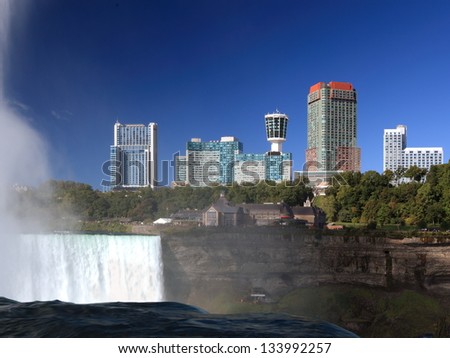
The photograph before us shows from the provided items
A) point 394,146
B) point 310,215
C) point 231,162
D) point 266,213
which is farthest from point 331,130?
point 266,213

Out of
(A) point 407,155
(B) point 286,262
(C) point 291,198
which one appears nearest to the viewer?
(B) point 286,262

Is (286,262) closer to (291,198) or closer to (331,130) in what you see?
(291,198)

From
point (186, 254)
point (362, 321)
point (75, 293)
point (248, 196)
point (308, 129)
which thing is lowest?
point (362, 321)

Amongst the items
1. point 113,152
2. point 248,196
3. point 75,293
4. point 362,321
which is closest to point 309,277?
point 362,321

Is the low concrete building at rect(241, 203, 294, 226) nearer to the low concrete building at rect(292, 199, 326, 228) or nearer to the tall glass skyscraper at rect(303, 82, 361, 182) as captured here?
the low concrete building at rect(292, 199, 326, 228)
